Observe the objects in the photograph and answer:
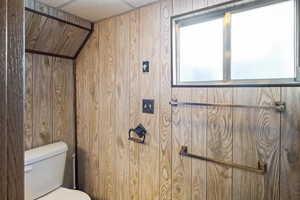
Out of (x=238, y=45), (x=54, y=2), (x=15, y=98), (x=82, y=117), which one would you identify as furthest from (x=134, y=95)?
(x=15, y=98)

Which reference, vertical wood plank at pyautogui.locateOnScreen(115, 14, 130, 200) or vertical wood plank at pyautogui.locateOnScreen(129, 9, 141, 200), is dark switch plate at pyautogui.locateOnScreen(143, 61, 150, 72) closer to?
vertical wood plank at pyautogui.locateOnScreen(129, 9, 141, 200)

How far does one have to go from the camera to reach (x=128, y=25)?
5.63ft

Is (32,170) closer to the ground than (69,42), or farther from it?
closer to the ground

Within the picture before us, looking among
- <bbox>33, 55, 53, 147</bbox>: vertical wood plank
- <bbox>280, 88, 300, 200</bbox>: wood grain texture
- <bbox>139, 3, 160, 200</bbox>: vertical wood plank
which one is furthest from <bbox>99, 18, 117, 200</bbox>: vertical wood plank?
<bbox>280, 88, 300, 200</bbox>: wood grain texture

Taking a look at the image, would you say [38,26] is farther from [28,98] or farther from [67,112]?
[67,112]

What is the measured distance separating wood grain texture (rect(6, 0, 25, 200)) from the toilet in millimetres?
1435

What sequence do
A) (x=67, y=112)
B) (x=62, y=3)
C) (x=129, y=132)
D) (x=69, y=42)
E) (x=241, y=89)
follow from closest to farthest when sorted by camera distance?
(x=241, y=89) < (x=62, y=3) < (x=129, y=132) < (x=69, y=42) < (x=67, y=112)

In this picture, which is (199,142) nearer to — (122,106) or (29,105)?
(122,106)

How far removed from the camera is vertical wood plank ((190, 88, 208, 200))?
1323 mm

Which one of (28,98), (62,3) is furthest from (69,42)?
(28,98)

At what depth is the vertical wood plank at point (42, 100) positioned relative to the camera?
1870 mm

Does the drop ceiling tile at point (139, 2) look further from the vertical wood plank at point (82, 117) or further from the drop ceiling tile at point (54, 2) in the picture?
the vertical wood plank at point (82, 117)

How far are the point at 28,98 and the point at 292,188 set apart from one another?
2.20 metres

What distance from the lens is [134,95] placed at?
170cm
